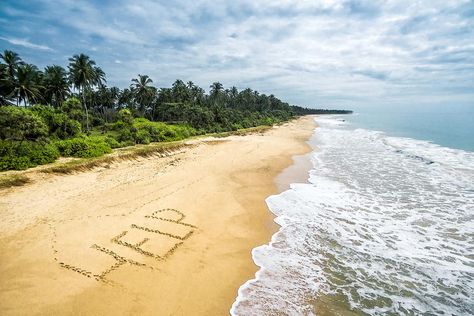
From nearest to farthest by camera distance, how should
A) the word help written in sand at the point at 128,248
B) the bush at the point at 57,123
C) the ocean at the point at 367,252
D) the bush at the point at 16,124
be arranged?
the ocean at the point at 367,252, the word help written in sand at the point at 128,248, the bush at the point at 16,124, the bush at the point at 57,123

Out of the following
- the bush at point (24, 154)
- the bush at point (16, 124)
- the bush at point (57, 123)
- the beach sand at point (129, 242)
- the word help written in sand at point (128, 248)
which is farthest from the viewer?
the bush at point (57, 123)

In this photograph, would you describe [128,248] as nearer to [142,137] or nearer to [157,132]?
[142,137]

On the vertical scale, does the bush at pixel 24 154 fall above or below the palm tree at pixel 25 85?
below

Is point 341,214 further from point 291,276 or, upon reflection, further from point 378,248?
point 291,276

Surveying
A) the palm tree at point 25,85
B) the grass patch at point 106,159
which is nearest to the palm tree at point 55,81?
the palm tree at point 25,85

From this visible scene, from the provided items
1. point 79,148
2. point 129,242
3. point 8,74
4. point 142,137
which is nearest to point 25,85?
point 8,74

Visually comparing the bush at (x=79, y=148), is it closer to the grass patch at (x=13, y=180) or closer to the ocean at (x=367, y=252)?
the grass patch at (x=13, y=180)
